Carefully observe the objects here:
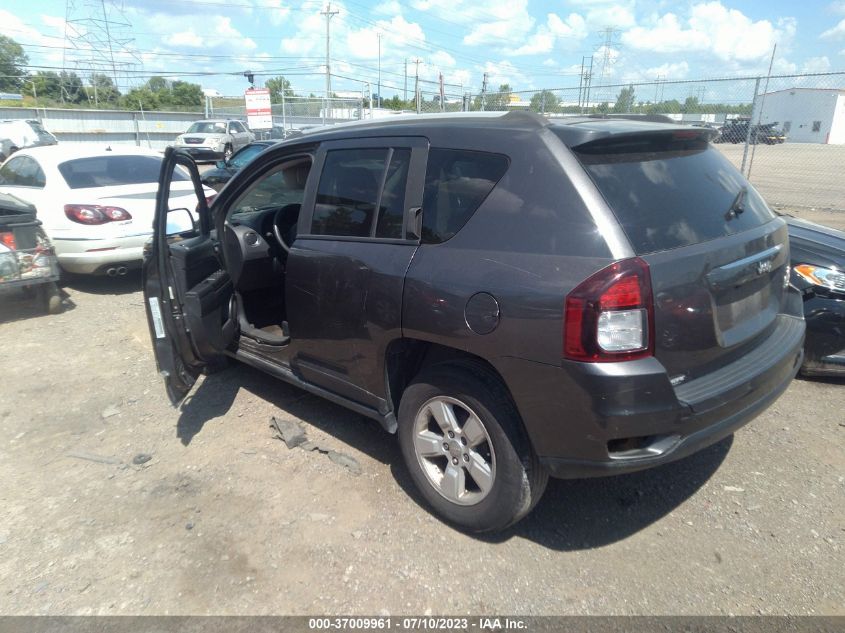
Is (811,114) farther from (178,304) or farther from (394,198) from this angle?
(178,304)

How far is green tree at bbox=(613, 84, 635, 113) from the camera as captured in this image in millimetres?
12648

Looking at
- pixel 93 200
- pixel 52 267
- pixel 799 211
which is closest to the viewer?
pixel 52 267

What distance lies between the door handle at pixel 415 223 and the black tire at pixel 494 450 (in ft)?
2.10

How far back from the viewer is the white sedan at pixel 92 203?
21.9 ft

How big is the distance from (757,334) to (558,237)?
1.12 meters

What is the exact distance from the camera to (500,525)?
2.74 metres

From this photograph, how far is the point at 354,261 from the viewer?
10.3 ft

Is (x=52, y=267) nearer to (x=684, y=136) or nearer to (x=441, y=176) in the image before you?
(x=441, y=176)

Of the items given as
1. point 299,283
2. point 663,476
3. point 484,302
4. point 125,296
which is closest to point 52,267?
point 125,296

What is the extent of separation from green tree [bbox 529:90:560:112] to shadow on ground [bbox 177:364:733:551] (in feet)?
37.9

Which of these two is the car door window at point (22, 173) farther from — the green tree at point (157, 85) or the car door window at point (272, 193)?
the green tree at point (157, 85)

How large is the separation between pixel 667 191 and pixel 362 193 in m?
1.55

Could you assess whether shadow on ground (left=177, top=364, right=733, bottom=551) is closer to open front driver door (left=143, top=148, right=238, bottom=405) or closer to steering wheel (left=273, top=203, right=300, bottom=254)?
open front driver door (left=143, top=148, right=238, bottom=405)

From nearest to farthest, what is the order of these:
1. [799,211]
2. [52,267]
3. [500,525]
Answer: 1. [500,525]
2. [52,267]
3. [799,211]
